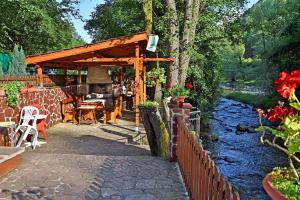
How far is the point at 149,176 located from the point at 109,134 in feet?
17.4

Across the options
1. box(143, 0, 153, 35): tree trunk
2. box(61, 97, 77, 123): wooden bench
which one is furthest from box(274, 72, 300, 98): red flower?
box(61, 97, 77, 123): wooden bench

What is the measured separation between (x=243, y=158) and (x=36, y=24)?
1208 centimetres

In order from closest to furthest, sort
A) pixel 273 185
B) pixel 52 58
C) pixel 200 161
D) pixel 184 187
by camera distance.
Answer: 1. pixel 273 185
2. pixel 200 161
3. pixel 184 187
4. pixel 52 58

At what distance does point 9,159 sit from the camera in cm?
561

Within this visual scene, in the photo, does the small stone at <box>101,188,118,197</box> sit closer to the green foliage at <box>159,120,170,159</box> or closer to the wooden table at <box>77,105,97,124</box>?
the green foliage at <box>159,120,170,159</box>

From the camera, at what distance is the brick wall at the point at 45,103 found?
8.41 meters

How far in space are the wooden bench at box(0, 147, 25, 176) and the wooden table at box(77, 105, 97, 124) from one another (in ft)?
19.3

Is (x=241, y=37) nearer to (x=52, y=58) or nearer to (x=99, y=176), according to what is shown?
(x=52, y=58)

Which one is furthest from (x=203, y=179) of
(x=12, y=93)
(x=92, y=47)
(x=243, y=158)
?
(x=243, y=158)

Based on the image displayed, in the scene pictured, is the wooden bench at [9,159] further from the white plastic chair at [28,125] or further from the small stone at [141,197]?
the small stone at [141,197]

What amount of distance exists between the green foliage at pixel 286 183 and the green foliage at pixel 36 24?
14106mm

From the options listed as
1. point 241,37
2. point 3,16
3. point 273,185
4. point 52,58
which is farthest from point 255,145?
point 273,185

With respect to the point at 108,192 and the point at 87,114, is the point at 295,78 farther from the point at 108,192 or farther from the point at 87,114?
the point at 87,114

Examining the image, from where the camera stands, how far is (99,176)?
210 inches
